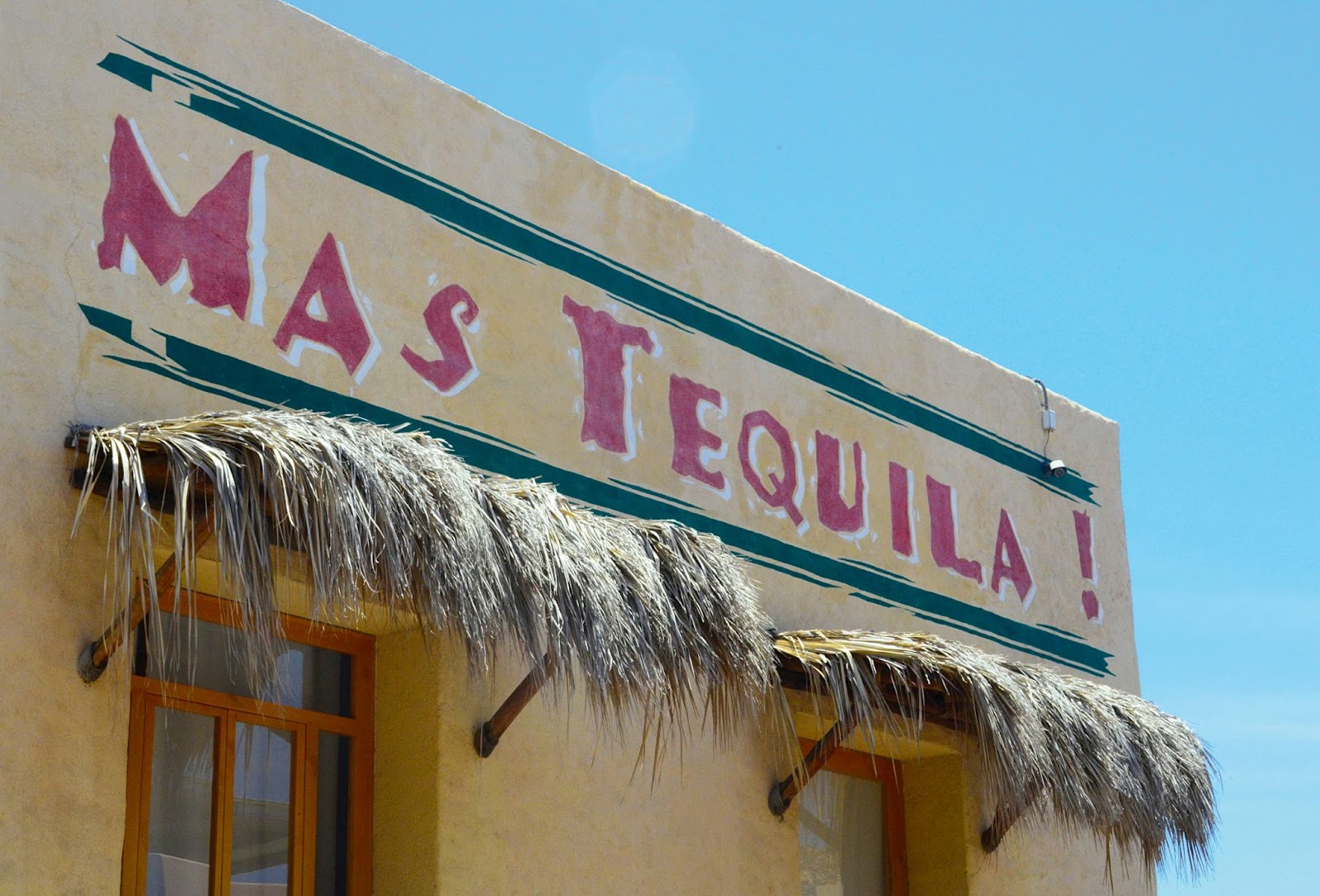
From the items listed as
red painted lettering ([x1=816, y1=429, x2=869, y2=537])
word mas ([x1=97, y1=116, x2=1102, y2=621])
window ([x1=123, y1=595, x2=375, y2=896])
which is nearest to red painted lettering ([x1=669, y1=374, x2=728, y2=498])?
word mas ([x1=97, y1=116, x2=1102, y2=621])

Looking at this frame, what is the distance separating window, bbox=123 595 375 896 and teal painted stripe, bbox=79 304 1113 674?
2.59ft

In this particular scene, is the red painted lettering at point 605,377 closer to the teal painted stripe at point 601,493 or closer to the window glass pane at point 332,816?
the teal painted stripe at point 601,493

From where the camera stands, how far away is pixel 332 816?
673 centimetres

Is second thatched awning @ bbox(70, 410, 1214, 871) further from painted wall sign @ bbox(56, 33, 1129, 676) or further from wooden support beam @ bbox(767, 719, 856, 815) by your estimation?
painted wall sign @ bbox(56, 33, 1129, 676)

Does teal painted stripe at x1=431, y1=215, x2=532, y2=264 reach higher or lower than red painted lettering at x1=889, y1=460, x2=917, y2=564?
higher

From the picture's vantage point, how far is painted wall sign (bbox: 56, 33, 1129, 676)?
21.4 ft

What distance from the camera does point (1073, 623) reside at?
34.0 feet

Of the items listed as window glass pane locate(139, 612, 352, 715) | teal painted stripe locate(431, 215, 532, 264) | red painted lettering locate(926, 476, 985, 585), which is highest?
teal painted stripe locate(431, 215, 532, 264)

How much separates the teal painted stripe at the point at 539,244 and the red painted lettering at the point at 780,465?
0.34m

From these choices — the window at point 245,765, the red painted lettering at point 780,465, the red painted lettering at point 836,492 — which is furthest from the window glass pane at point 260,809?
the red painted lettering at point 836,492

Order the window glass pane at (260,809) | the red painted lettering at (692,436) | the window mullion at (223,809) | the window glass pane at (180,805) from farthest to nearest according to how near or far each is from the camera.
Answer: the red painted lettering at (692,436) < the window glass pane at (260,809) < the window mullion at (223,809) < the window glass pane at (180,805)

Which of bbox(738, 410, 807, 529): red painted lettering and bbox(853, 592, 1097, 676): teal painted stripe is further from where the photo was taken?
bbox(853, 592, 1097, 676): teal painted stripe

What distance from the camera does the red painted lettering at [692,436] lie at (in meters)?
8.20

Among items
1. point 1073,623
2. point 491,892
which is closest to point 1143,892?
point 1073,623
